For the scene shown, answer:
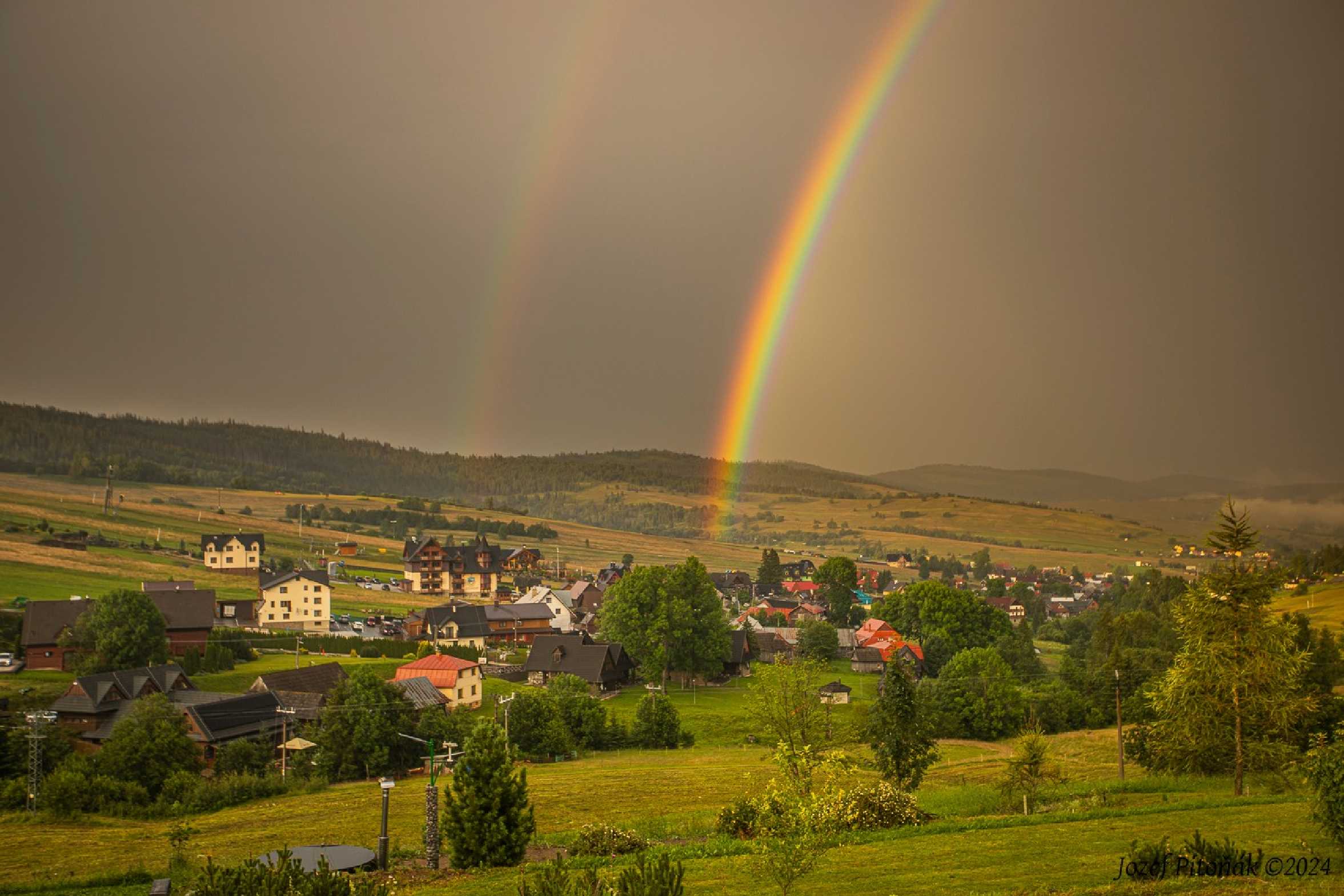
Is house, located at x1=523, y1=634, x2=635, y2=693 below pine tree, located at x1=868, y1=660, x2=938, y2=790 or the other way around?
below

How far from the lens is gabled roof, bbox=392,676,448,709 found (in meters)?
49.9

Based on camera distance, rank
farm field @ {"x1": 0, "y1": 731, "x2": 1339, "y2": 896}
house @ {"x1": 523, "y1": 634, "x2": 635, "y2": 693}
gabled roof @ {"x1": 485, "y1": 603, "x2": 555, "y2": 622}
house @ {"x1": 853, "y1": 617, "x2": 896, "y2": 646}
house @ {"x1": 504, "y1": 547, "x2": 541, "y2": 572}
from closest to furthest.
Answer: farm field @ {"x1": 0, "y1": 731, "x2": 1339, "y2": 896} < house @ {"x1": 523, "y1": 634, "x2": 635, "y2": 693} < house @ {"x1": 853, "y1": 617, "x2": 896, "y2": 646} < gabled roof @ {"x1": 485, "y1": 603, "x2": 555, "y2": 622} < house @ {"x1": 504, "y1": 547, "x2": 541, "y2": 572}

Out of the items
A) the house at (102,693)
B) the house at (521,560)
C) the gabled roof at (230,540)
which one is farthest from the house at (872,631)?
the gabled roof at (230,540)

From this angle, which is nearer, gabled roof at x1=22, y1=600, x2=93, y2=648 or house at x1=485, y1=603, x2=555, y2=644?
gabled roof at x1=22, y1=600, x2=93, y2=648

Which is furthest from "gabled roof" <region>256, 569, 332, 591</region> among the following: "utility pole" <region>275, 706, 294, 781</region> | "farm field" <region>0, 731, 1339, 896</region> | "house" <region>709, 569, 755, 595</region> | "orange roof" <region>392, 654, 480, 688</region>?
"house" <region>709, 569, 755, 595</region>

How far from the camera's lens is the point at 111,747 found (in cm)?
4006

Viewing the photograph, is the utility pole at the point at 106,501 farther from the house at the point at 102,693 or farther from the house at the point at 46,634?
the house at the point at 102,693

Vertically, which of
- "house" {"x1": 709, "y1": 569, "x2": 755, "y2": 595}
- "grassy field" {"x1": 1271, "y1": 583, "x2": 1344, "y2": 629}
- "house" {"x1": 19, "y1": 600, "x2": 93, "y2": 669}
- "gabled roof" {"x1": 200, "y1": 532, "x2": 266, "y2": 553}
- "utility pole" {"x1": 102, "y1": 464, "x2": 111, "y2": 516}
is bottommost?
"house" {"x1": 709, "y1": 569, "x2": 755, "y2": 595}

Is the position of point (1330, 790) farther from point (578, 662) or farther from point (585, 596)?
point (585, 596)

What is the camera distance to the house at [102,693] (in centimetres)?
4559

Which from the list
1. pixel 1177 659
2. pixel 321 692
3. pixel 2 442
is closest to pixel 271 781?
pixel 321 692

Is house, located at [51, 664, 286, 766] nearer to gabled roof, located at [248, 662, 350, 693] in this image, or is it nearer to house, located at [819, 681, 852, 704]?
gabled roof, located at [248, 662, 350, 693]

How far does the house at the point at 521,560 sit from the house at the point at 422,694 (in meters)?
78.6

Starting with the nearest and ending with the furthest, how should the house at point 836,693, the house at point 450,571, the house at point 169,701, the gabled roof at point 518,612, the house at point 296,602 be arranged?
the house at point 169,701, the house at point 836,693, the house at point 296,602, the gabled roof at point 518,612, the house at point 450,571
